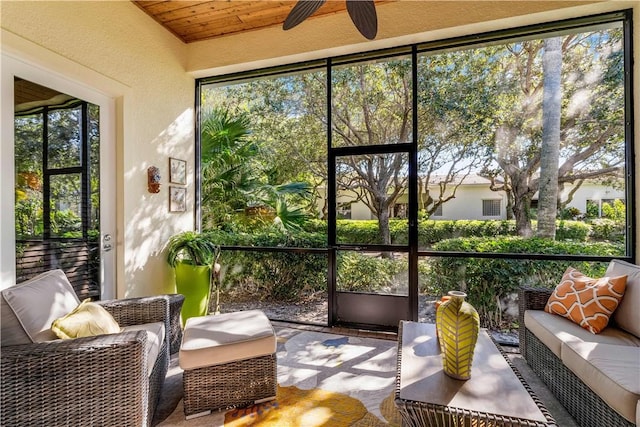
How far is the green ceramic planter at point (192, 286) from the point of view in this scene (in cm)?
319

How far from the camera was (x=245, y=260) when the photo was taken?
3799mm

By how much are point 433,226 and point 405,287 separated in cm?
72

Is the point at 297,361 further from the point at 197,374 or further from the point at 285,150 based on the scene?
the point at 285,150

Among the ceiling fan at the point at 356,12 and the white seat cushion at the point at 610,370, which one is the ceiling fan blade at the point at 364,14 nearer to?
the ceiling fan at the point at 356,12

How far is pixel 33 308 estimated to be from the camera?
1.62 metres

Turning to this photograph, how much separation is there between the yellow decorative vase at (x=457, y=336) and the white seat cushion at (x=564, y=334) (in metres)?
0.82

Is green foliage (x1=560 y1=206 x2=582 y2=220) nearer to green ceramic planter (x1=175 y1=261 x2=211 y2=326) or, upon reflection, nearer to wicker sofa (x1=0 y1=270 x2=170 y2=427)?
wicker sofa (x1=0 y1=270 x2=170 y2=427)

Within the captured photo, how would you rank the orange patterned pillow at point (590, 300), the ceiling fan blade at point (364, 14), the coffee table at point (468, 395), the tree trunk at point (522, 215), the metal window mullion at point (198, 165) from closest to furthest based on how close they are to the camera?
the coffee table at point (468, 395), the ceiling fan blade at point (364, 14), the orange patterned pillow at point (590, 300), the tree trunk at point (522, 215), the metal window mullion at point (198, 165)

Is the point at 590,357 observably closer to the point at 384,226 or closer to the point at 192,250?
the point at 384,226

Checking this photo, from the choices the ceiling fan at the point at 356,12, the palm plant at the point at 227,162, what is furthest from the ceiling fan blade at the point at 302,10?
the palm plant at the point at 227,162

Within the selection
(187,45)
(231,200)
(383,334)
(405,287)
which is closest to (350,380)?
(383,334)

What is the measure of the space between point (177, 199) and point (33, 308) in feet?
7.06

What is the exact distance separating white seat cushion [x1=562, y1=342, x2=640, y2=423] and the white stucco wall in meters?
1.75

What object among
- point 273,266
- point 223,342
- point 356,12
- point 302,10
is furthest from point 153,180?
point 356,12
